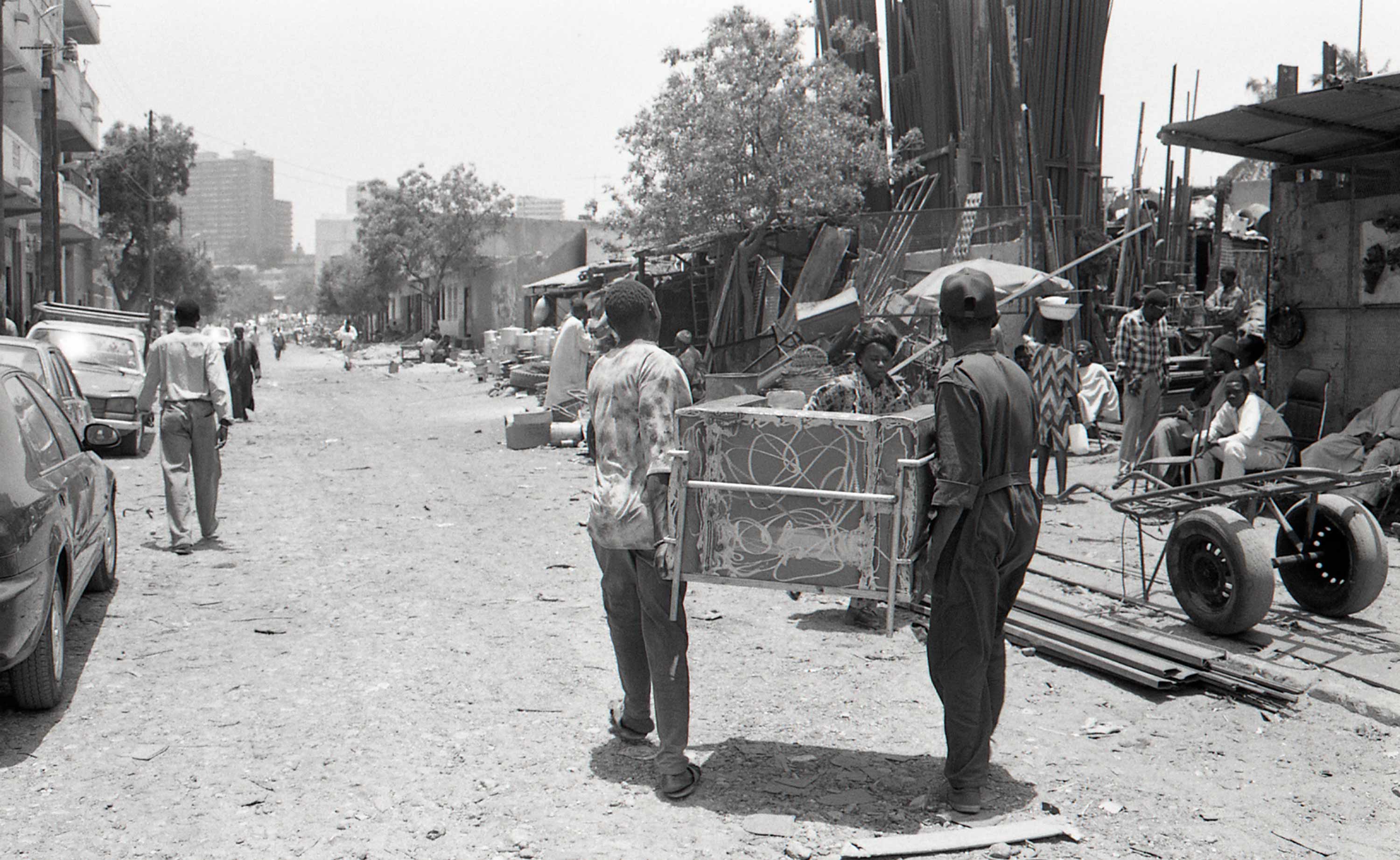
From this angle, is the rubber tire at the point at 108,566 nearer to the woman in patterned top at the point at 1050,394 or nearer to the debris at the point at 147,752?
the debris at the point at 147,752

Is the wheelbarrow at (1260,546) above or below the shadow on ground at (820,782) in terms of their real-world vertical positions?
above

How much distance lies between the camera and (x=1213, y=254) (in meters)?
20.7

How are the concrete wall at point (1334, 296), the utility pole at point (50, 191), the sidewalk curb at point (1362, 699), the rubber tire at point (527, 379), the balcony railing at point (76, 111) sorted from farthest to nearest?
the balcony railing at point (76, 111), the rubber tire at point (527, 379), the utility pole at point (50, 191), the concrete wall at point (1334, 296), the sidewalk curb at point (1362, 699)

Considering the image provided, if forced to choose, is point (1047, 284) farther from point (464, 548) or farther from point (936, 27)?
point (936, 27)

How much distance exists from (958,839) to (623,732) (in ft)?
4.87

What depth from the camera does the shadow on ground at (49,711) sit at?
15.5ft

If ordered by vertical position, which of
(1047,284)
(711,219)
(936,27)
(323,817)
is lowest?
(323,817)

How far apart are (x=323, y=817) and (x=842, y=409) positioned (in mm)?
3185

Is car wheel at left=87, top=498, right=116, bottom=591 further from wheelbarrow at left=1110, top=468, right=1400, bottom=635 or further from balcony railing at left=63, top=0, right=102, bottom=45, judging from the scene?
balcony railing at left=63, top=0, right=102, bottom=45

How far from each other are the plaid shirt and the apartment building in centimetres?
1684

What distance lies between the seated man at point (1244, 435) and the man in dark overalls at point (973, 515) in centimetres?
515

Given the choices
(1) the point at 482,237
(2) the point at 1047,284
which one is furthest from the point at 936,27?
(1) the point at 482,237

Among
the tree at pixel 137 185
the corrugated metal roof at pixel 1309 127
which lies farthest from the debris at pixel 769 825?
the tree at pixel 137 185

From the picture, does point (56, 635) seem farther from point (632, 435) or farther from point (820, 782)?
point (820, 782)
